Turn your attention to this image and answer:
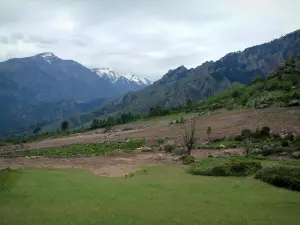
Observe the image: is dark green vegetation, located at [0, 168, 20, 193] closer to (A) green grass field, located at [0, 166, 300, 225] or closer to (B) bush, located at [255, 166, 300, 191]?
(A) green grass field, located at [0, 166, 300, 225]

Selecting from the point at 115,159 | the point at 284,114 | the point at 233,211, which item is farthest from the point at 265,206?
the point at 284,114

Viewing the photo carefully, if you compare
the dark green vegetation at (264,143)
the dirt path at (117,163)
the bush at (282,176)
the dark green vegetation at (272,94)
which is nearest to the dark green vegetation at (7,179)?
the dirt path at (117,163)

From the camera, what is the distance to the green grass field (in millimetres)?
20609

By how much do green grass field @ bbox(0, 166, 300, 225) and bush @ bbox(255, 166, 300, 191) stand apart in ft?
3.20

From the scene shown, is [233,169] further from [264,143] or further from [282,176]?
[264,143]

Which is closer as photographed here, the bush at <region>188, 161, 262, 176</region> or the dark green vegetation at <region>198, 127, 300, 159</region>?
the bush at <region>188, 161, 262, 176</region>

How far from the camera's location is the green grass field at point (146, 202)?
20.6 metres

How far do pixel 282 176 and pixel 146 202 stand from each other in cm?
1182

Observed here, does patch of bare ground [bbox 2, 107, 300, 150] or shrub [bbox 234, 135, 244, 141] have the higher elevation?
patch of bare ground [bbox 2, 107, 300, 150]

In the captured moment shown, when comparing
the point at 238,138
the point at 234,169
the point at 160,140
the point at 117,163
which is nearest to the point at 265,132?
the point at 238,138

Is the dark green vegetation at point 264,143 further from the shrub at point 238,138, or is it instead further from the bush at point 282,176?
the bush at point 282,176

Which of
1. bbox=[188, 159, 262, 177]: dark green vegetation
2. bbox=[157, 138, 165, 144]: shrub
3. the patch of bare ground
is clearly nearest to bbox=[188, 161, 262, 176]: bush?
bbox=[188, 159, 262, 177]: dark green vegetation

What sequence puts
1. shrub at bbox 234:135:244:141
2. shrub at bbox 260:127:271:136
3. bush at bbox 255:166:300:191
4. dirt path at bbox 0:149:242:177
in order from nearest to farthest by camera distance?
bush at bbox 255:166:300:191
dirt path at bbox 0:149:242:177
shrub at bbox 260:127:271:136
shrub at bbox 234:135:244:141

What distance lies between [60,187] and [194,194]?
36.5 ft
